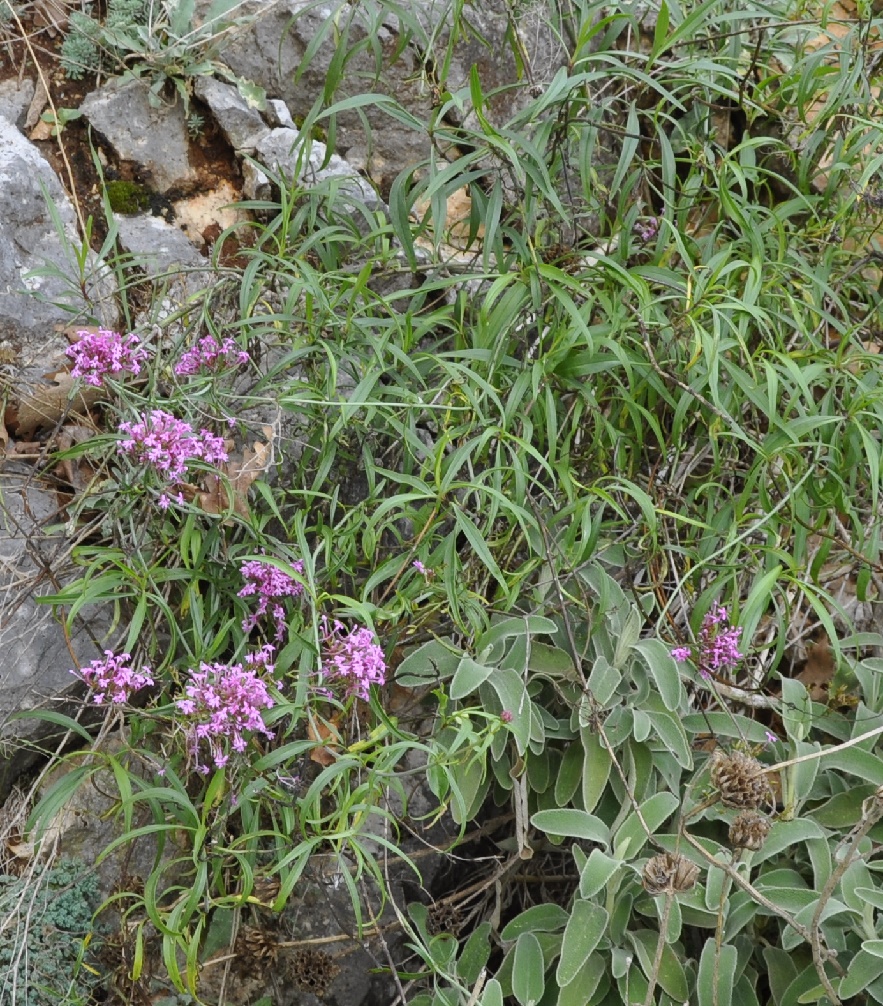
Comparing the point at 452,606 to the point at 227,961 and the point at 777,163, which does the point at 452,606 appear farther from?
the point at 777,163

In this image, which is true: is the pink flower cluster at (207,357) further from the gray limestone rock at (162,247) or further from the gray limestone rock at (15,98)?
the gray limestone rock at (15,98)

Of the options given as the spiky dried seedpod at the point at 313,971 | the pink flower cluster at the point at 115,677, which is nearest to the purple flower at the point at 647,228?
the pink flower cluster at the point at 115,677

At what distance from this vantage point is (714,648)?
209 cm

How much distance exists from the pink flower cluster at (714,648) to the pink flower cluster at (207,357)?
107 cm

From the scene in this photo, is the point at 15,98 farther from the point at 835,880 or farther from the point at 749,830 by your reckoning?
the point at 835,880

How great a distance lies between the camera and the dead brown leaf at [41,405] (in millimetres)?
2418

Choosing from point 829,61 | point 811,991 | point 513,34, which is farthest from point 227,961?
point 829,61

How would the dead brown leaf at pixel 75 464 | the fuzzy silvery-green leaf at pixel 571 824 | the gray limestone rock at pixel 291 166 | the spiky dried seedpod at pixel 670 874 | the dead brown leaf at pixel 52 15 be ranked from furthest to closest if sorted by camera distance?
the dead brown leaf at pixel 52 15
the gray limestone rock at pixel 291 166
the dead brown leaf at pixel 75 464
the fuzzy silvery-green leaf at pixel 571 824
the spiky dried seedpod at pixel 670 874

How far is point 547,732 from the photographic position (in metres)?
2.14

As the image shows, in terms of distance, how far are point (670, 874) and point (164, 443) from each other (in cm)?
108

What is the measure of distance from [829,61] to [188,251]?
74.5 inches

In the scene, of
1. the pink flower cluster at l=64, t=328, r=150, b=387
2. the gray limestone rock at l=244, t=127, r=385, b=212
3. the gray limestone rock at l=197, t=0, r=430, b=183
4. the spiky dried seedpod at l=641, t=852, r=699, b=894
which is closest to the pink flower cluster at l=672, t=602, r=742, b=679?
the spiky dried seedpod at l=641, t=852, r=699, b=894

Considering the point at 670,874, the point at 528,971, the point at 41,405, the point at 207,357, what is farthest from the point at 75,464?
the point at 670,874

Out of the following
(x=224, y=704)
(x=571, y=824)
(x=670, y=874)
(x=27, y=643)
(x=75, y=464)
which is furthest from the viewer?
(x=75, y=464)
